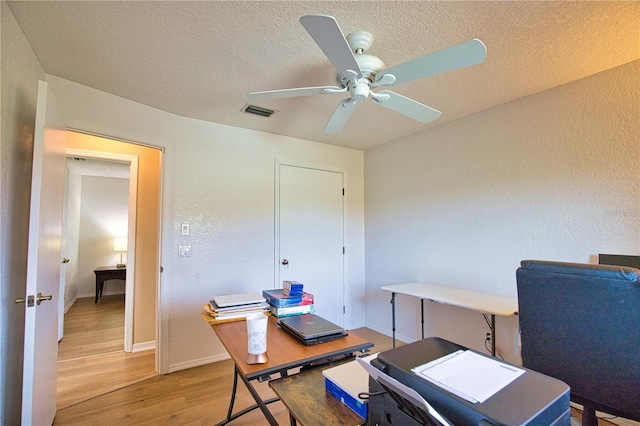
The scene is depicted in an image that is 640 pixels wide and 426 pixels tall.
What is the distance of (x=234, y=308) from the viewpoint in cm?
170

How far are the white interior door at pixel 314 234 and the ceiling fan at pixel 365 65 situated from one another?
1671 mm

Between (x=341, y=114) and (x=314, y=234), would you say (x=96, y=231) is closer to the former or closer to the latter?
(x=314, y=234)

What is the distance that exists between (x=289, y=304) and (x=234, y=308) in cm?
31

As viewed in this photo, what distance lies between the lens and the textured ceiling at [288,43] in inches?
57.4

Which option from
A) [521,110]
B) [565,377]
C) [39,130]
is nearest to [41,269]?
[39,130]

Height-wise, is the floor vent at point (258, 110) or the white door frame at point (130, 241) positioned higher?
the floor vent at point (258, 110)

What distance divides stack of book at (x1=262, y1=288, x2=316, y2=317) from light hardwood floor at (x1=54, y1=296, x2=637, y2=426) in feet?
2.87

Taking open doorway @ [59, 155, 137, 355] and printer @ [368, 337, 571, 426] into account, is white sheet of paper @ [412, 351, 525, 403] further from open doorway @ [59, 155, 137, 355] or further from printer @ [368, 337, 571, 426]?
open doorway @ [59, 155, 137, 355]

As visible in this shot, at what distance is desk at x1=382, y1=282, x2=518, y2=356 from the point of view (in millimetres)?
2059

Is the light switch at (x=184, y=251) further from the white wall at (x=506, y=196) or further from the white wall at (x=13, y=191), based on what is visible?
the white wall at (x=506, y=196)

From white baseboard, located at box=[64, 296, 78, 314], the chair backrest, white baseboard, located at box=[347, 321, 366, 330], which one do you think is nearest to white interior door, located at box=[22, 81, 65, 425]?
the chair backrest

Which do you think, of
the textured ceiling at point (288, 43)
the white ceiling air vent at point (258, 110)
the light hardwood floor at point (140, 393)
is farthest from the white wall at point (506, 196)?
the white ceiling air vent at point (258, 110)

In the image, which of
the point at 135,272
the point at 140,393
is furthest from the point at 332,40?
the point at 135,272

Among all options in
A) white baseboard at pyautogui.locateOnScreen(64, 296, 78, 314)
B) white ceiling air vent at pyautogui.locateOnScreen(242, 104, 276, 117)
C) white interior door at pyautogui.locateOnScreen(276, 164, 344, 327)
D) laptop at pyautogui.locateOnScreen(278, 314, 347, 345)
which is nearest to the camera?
laptop at pyautogui.locateOnScreen(278, 314, 347, 345)
